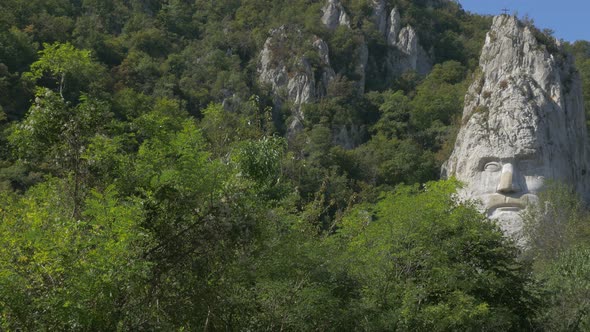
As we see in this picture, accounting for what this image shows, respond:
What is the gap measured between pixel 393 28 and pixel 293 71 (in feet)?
45.5

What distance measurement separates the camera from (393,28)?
66.4m

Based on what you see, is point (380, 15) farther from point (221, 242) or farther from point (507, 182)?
point (221, 242)

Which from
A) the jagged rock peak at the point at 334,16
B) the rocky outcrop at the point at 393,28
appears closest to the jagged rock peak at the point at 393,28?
the rocky outcrop at the point at 393,28

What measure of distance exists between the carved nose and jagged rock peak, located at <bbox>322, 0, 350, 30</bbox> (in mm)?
28233

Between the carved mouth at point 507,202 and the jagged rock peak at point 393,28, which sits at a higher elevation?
the jagged rock peak at point 393,28

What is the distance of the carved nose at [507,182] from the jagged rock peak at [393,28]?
29.1 meters

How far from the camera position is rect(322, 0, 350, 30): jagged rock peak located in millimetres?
64750

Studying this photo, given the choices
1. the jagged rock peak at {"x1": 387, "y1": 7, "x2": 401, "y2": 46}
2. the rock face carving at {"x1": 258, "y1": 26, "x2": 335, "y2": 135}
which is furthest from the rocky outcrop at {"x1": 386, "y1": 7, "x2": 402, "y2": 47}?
the rock face carving at {"x1": 258, "y1": 26, "x2": 335, "y2": 135}

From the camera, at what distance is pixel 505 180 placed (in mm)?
37844

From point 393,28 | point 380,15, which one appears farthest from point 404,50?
point 380,15

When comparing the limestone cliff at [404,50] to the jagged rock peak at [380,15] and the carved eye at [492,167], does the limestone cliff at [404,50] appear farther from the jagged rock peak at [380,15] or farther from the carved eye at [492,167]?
the carved eye at [492,167]

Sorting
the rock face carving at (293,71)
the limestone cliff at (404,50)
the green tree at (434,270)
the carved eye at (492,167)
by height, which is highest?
→ the limestone cliff at (404,50)

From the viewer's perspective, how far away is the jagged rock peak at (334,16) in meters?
64.8

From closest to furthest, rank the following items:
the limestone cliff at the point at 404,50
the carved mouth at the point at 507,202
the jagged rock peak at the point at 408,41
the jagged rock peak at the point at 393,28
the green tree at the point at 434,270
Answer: the green tree at the point at 434,270 < the carved mouth at the point at 507,202 < the limestone cliff at the point at 404,50 < the jagged rock peak at the point at 408,41 < the jagged rock peak at the point at 393,28
